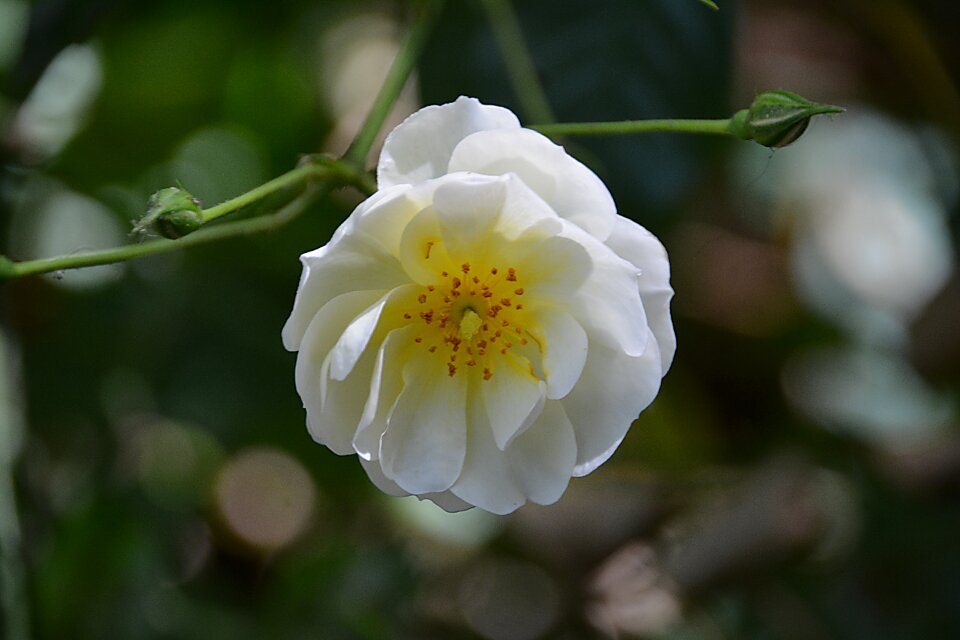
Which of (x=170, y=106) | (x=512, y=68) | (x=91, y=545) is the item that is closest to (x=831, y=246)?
(x=512, y=68)

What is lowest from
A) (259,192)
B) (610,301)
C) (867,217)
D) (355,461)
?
(355,461)

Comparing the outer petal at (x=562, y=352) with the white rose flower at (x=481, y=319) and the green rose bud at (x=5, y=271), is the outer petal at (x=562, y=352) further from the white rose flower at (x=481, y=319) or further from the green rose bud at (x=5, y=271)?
the green rose bud at (x=5, y=271)

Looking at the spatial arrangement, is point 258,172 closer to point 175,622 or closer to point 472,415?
point 175,622

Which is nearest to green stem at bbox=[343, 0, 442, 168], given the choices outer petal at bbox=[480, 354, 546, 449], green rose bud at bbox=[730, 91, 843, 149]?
outer petal at bbox=[480, 354, 546, 449]

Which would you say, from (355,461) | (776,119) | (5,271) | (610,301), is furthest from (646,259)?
(355,461)

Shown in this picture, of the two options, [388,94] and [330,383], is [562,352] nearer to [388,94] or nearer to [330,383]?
[330,383]

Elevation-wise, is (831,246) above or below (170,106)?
below

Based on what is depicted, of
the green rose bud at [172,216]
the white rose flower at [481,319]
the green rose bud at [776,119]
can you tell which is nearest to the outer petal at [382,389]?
the white rose flower at [481,319]
